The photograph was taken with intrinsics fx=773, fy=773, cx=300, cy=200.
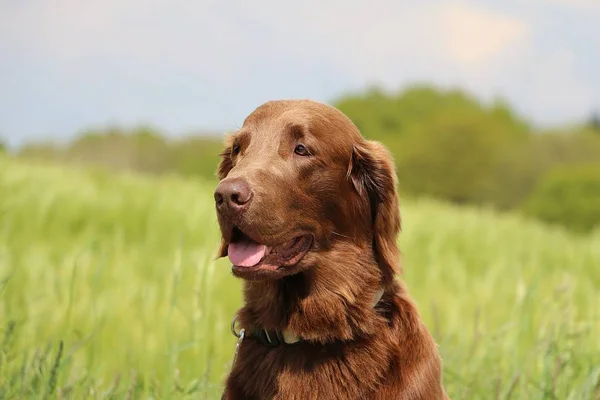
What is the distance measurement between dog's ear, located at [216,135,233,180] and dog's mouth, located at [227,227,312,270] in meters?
0.71

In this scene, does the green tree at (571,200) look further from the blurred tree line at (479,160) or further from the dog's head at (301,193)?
the dog's head at (301,193)

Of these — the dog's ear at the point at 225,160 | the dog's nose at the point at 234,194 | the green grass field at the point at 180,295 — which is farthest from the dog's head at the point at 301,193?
the green grass field at the point at 180,295

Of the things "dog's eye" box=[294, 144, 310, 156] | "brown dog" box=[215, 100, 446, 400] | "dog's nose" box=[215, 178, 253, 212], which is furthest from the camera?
"dog's eye" box=[294, 144, 310, 156]

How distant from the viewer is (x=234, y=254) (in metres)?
2.94

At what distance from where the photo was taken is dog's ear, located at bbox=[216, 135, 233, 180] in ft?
11.8

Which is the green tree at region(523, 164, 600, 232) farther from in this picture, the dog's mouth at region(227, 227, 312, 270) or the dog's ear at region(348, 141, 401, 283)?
the dog's mouth at region(227, 227, 312, 270)

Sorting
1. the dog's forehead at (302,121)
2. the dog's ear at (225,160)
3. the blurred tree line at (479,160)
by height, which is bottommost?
the blurred tree line at (479,160)

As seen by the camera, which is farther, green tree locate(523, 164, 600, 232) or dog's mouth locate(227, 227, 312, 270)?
green tree locate(523, 164, 600, 232)

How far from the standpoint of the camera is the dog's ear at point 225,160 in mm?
3611

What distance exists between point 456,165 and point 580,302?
3288cm

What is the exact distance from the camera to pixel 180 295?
27.0 feet

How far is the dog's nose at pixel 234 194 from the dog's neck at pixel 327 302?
498mm

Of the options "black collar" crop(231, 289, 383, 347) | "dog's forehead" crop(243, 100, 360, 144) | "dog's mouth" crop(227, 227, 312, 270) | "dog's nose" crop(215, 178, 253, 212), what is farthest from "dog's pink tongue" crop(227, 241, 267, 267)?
"dog's forehead" crop(243, 100, 360, 144)

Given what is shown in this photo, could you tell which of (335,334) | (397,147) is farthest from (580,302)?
(397,147)
